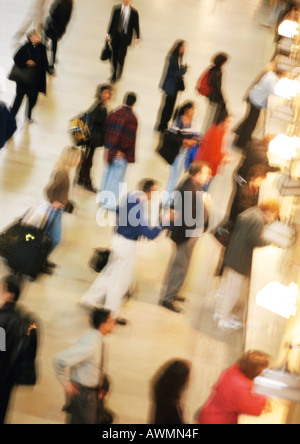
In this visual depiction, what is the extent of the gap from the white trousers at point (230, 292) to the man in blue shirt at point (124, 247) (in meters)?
0.91

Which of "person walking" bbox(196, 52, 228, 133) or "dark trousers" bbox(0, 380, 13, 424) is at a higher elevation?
"person walking" bbox(196, 52, 228, 133)

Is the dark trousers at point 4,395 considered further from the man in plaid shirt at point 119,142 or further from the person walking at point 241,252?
the man in plaid shirt at point 119,142

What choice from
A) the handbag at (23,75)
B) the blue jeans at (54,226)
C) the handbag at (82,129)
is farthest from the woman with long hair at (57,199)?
the handbag at (23,75)

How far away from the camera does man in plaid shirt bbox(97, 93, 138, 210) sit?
9391mm

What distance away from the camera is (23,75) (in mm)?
11164

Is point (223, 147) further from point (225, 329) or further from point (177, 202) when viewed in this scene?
point (225, 329)

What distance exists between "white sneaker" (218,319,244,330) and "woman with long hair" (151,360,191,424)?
9.24ft

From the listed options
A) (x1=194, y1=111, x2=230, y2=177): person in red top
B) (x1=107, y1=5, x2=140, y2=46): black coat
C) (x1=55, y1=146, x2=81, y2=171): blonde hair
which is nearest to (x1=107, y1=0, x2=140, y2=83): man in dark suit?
(x1=107, y1=5, x2=140, y2=46): black coat

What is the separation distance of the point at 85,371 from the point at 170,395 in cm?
74

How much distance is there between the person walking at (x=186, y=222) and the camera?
7.73 meters

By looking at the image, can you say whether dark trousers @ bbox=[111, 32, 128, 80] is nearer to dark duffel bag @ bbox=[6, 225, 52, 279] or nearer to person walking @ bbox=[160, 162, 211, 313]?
person walking @ bbox=[160, 162, 211, 313]

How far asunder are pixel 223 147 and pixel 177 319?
2.58 m

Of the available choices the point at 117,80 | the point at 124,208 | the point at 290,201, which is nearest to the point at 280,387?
the point at 124,208

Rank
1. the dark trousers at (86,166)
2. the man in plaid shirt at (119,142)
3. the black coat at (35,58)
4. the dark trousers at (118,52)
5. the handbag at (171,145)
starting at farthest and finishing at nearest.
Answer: the dark trousers at (118,52) → the black coat at (35,58) → the dark trousers at (86,166) → the handbag at (171,145) → the man in plaid shirt at (119,142)
